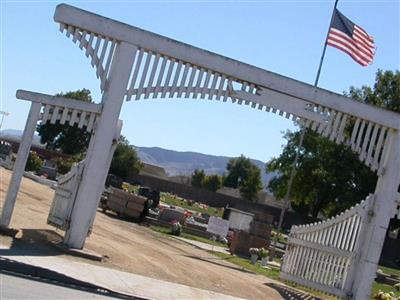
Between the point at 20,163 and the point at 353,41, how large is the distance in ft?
32.5

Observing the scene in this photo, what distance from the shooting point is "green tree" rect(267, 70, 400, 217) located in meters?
61.3

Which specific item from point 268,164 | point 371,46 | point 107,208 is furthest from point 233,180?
point 371,46

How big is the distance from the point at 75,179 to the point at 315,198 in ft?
180

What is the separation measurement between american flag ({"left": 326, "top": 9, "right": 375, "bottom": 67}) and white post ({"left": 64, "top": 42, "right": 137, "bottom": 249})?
7.45 metres

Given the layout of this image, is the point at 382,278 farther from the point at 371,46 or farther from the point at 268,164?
the point at 268,164

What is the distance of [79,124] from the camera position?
14.2 metres

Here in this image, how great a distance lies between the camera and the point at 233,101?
14852 millimetres

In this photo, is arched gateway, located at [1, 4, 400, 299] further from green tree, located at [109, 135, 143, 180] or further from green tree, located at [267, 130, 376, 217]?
green tree, located at [109, 135, 143, 180]

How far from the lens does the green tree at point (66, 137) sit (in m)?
95.5

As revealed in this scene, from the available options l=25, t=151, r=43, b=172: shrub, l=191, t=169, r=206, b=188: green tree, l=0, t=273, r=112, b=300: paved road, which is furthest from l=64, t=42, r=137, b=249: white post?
l=191, t=169, r=206, b=188: green tree

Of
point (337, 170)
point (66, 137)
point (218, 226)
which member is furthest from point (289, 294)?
point (66, 137)

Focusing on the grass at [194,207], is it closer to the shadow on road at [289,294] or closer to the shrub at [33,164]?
the shrub at [33,164]

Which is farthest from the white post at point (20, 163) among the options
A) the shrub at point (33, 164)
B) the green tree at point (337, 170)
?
the green tree at point (337, 170)

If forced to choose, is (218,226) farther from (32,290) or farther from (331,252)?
(32,290)
